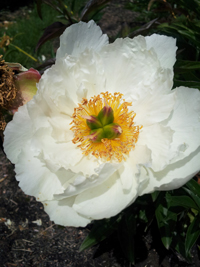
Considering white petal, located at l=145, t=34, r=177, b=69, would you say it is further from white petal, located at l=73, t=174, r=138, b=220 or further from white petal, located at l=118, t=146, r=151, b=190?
white petal, located at l=73, t=174, r=138, b=220

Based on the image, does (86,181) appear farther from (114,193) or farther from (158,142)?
(158,142)

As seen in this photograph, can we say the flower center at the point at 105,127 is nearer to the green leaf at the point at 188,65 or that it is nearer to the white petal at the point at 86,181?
the white petal at the point at 86,181

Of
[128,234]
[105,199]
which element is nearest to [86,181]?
[105,199]

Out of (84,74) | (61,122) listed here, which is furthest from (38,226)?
(84,74)

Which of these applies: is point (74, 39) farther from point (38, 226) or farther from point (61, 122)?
point (38, 226)

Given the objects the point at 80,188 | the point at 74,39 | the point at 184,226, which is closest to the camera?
the point at 80,188

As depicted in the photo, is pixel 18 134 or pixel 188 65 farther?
pixel 188 65

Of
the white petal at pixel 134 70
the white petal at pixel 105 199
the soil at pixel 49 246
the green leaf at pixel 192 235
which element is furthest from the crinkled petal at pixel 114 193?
the soil at pixel 49 246
